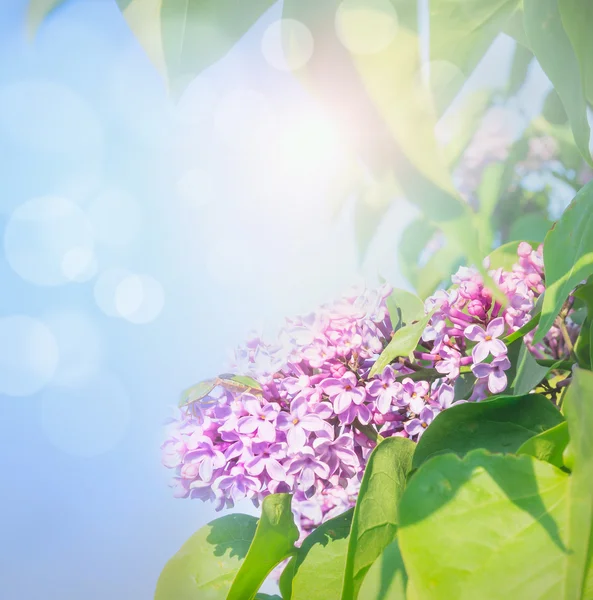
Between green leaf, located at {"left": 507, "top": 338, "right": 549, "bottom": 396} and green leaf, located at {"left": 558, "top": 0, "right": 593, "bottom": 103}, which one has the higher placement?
green leaf, located at {"left": 558, "top": 0, "right": 593, "bottom": 103}

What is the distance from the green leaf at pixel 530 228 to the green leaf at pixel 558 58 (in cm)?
14

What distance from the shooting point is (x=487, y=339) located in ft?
0.91

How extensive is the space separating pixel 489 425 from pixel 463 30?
8.4 inches

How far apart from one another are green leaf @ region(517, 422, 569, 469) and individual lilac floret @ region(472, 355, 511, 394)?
6 cm

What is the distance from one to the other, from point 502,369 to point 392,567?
108mm

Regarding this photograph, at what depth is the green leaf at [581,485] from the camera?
18 cm

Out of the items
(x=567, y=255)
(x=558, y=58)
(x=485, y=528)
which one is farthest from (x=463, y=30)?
(x=485, y=528)

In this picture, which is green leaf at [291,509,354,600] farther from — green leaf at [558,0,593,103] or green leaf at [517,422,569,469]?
green leaf at [558,0,593,103]

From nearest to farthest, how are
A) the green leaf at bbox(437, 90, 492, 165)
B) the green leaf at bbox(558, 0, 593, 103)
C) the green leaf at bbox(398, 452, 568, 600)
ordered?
1. the green leaf at bbox(398, 452, 568, 600)
2. the green leaf at bbox(558, 0, 593, 103)
3. the green leaf at bbox(437, 90, 492, 165)

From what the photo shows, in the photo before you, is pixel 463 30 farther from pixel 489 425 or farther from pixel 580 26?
pixel 489 425

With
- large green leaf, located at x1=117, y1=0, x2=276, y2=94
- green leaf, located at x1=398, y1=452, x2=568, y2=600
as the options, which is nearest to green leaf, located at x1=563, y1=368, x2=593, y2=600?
green leaf, located at x1=398, y1=452, x2=568, y2=600

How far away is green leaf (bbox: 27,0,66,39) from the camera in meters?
0.32

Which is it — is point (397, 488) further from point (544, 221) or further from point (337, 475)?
point (544, 221)

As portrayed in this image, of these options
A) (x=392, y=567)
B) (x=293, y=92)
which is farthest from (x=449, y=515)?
(x=293, y=92)
